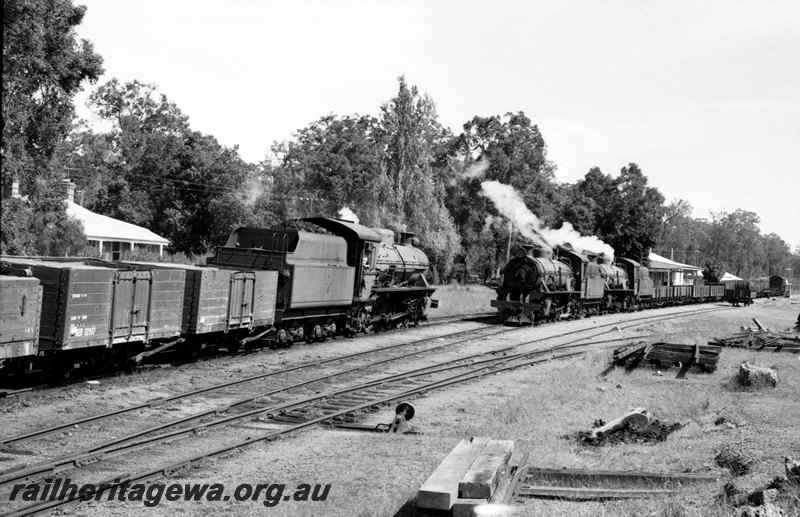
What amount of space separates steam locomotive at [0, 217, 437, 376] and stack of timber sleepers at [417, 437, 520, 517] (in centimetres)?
706

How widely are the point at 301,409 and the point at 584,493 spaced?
5.44 metres

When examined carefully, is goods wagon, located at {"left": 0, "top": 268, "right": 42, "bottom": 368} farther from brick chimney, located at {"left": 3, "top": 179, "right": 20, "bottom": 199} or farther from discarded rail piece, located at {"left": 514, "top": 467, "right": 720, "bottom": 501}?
brick chimney, located at {"left": 3, "top": 179, "right": 20, "bottom": 199}

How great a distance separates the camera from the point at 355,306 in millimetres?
21219

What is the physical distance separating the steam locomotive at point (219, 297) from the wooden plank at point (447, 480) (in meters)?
7.07

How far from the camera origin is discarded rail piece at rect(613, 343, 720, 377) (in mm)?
17281

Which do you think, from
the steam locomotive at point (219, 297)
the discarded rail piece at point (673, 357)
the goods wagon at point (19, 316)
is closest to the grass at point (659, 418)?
the discarded rail piece at point (673, 357)

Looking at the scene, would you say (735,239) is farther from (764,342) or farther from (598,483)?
(598,483)

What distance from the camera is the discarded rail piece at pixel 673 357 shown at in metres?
17.3

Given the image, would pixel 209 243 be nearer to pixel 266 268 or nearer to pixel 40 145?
pixel 40 145

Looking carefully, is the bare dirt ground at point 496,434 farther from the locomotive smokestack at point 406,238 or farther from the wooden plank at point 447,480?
the locomotive smokestack at point 406,238

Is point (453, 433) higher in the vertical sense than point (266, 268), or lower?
lower

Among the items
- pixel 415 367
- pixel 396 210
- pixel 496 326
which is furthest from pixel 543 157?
pixel 415 367

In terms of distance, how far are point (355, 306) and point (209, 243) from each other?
28575 millimetres

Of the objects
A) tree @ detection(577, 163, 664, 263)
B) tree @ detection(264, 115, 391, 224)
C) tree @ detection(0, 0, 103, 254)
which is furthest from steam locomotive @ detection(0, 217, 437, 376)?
tree @ detection(577, 163, 664, 263)
